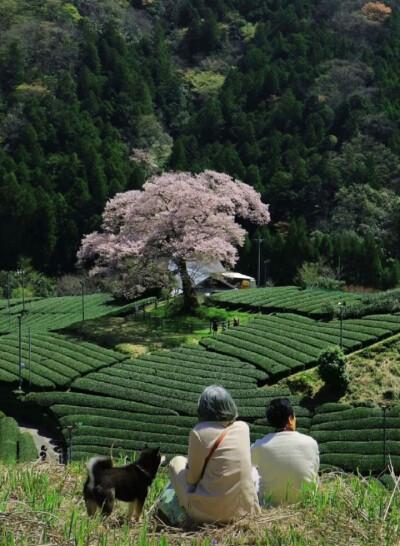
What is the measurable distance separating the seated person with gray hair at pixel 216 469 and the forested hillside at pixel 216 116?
54916 millimetres

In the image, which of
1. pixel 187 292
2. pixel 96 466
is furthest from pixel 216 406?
pixel 187 292

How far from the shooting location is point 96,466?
716 centimetres

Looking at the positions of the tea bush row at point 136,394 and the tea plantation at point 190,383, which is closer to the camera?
the tea plantation at point 190,383

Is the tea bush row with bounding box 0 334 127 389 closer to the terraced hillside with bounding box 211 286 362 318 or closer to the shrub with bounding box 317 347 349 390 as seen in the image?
the terraced hillside with bounding box 211 286 362 318

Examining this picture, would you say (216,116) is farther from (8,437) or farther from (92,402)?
(8,437)

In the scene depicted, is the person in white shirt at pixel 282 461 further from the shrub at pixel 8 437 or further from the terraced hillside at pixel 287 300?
the terraced hillside at pixel 287 300

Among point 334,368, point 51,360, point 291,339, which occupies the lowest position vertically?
point 51,360

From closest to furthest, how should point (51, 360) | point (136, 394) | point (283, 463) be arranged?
point (283, 463) → point (136, 394) → point (51, 360)

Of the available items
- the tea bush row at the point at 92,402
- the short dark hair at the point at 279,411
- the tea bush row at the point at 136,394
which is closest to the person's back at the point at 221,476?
the short dark hair at the point at 279,411

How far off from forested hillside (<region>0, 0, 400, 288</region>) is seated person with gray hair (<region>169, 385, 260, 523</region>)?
5492 cm

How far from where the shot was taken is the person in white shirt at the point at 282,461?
25.7 ft

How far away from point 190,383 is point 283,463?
82.5 ft

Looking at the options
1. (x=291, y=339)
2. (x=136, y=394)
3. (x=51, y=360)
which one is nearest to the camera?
(x=136, y=394)

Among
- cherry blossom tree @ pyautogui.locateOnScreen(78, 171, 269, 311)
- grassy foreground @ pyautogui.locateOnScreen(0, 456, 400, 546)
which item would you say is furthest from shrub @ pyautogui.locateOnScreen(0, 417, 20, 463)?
grassy foreground @ pyautogui.locateOnScreen(0, 456, 400, 546)
